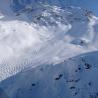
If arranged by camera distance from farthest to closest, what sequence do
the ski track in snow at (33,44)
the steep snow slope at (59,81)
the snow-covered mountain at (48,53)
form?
the ski track in snow at (33,44), the snow-covered mountain at (48,53), the steep snow slope at (59,81)

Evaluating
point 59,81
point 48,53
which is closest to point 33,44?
point 48,53

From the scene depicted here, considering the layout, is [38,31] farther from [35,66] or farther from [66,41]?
[35,66]

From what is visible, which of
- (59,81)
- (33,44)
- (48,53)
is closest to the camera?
(59,81)

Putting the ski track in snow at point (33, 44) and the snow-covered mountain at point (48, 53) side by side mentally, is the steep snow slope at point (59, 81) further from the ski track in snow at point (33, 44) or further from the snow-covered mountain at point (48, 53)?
the ski track in snow at point (33, 44)

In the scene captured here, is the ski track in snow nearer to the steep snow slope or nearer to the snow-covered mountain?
the snow-covered mountain

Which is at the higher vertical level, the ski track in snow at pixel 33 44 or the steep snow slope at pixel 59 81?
the steep snow slope at pixel 59 81

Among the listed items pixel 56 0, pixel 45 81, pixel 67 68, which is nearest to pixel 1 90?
pixel 45 81

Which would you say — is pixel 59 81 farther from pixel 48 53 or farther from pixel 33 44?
pixel 33 44

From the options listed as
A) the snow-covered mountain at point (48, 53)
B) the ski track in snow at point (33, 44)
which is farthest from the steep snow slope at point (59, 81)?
the ski track in snow at point (33, 44)
